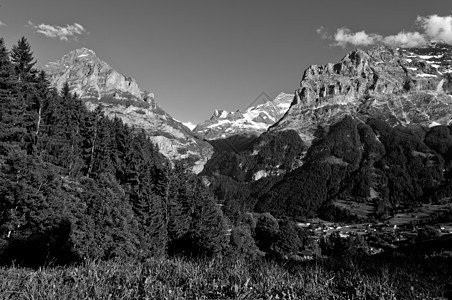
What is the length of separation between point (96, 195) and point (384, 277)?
36055mm

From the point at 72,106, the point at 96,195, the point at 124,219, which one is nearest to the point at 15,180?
the point at 96,195

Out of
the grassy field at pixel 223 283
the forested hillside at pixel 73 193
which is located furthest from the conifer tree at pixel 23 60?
the grassy field at pixel 223 283

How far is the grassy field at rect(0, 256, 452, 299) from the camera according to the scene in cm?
622

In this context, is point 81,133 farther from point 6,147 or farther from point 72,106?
point 6,147

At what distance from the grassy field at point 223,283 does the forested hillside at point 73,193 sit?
12.2 feet

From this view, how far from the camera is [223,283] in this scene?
685 centimetres

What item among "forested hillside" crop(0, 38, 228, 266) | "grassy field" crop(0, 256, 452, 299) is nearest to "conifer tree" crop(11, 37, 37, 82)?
"forested hillside" crop(0, 38, 228, 266)

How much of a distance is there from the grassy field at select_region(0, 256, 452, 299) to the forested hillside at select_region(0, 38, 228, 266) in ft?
12.2

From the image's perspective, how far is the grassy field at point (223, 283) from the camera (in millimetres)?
6219

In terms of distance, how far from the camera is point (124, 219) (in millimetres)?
39125

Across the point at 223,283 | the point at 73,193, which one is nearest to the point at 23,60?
the point at 73,193

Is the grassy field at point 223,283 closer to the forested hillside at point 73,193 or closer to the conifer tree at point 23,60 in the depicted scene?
the forested hillside at point 73,193

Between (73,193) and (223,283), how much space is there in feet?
126

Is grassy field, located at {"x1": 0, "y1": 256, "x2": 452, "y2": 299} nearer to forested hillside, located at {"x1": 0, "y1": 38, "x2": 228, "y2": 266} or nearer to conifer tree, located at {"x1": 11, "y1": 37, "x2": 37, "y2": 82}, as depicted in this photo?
forested hillside, located at {"x1": 0, "y1": 38, "x2": 228, "y2": 266}
